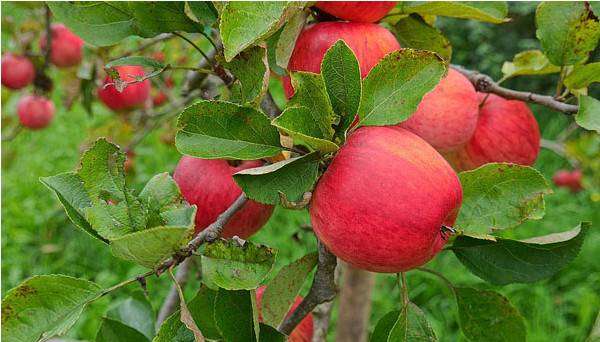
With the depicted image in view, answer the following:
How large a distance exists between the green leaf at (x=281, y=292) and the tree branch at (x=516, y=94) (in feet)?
0.92

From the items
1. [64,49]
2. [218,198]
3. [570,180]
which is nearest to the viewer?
[218,198]

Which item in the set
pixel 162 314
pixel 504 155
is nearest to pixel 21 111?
pixel 162 314

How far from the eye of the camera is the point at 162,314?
3.33ft

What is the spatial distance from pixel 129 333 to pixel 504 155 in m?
0.45

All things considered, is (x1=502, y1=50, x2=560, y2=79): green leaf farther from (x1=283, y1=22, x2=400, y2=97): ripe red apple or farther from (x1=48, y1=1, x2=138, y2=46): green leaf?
(x1=48, y1=1, x2=138, y2=46): green leaf

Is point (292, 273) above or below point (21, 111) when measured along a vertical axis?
above

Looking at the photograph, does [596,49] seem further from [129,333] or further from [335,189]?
[129,333]

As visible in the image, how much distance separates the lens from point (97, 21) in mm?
724

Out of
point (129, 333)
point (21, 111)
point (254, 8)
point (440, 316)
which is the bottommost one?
point (440, 316)

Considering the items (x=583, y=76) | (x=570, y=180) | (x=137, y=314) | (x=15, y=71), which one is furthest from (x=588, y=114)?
(x=570, y=180)

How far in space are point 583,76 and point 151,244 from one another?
48cm

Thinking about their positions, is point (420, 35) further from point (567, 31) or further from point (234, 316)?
point (234, 316)

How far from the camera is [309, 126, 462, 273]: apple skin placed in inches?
22.3

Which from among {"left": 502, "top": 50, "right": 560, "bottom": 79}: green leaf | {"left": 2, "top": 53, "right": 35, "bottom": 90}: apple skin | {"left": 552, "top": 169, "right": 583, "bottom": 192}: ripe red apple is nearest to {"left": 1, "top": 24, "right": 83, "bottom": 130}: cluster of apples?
{"left": 2, "top": 53, "right": 35, "bottom": 90}: apple skin
